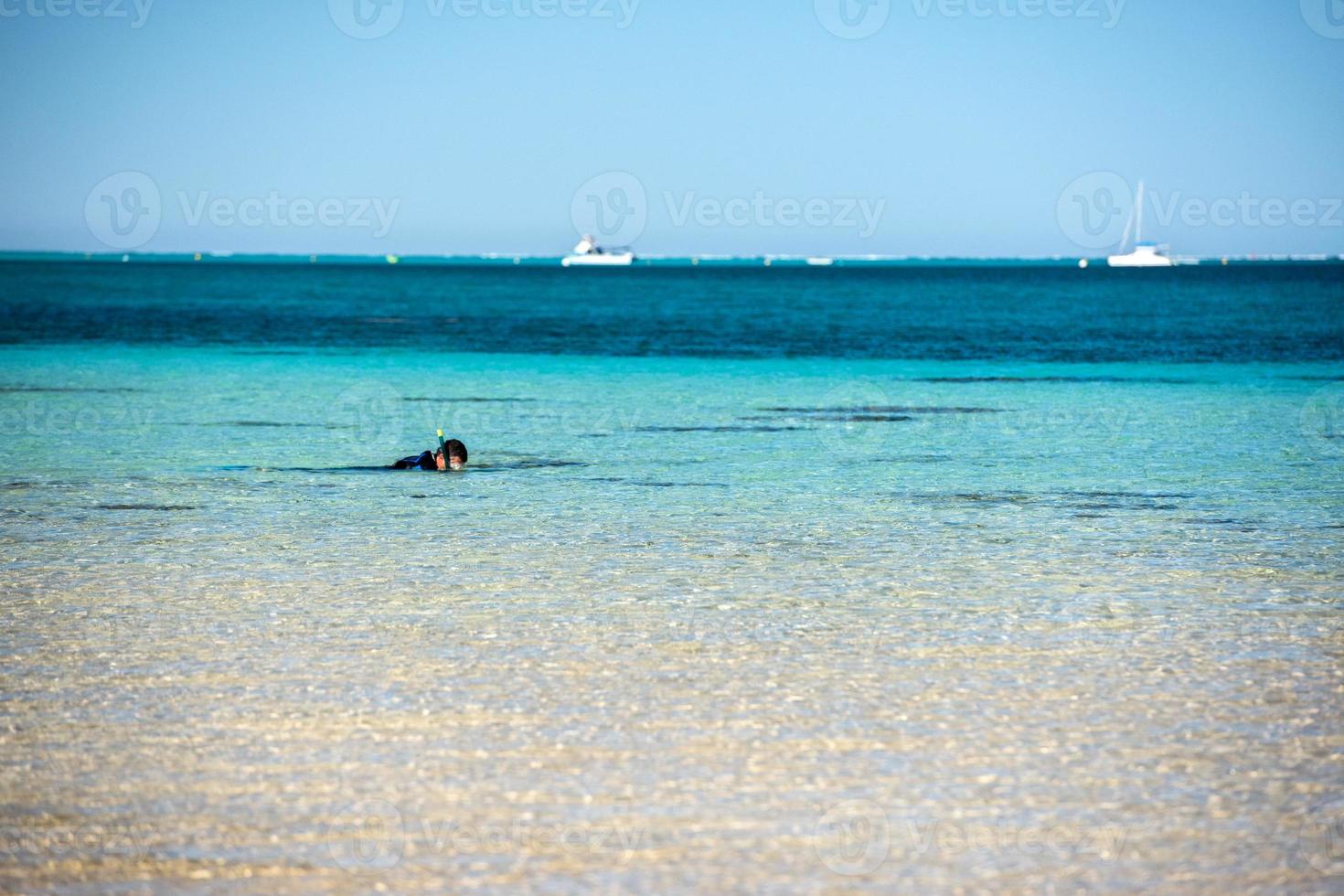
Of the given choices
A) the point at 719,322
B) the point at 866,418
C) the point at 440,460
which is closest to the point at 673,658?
the point at 440,460

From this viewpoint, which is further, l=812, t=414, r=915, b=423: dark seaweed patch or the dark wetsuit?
l=812, t=414, r=915, b=423: dark seaweed patch

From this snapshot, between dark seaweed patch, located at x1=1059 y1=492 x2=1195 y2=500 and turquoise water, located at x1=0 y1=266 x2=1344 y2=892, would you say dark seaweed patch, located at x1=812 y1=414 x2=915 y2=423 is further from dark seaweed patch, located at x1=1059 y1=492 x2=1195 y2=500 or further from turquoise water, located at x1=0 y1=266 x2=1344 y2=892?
dark seaweed patch, located at x1=1059 y1=492 x2=1195 y2=500

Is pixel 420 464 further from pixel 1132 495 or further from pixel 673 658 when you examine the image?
pixel 673 658

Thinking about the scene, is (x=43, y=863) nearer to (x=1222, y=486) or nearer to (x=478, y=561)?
(x=478, y=561)

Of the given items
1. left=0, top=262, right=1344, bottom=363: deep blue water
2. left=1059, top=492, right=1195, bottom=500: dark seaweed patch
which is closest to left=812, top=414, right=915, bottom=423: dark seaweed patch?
left=1059, top=492, right=1195, bottom=500: dark seaweed patch

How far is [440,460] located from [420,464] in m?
0.26

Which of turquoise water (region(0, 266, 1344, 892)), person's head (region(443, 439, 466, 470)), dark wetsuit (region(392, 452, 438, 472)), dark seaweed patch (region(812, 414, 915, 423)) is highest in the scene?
dark seaweed patch (region(812, 414, 915, 423))

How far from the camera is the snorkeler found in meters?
17.7

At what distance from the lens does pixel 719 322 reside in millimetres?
69500

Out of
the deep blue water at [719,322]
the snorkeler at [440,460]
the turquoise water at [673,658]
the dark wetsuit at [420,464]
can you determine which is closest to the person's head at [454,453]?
the snorkeler at [440,460]

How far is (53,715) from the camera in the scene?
24.9ft

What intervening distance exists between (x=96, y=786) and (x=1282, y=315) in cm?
7512

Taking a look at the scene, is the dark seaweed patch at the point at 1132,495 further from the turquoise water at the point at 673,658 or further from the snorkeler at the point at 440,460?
the snorkeler at the point at 440,460

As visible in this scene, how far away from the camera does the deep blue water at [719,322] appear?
49.4 metres
